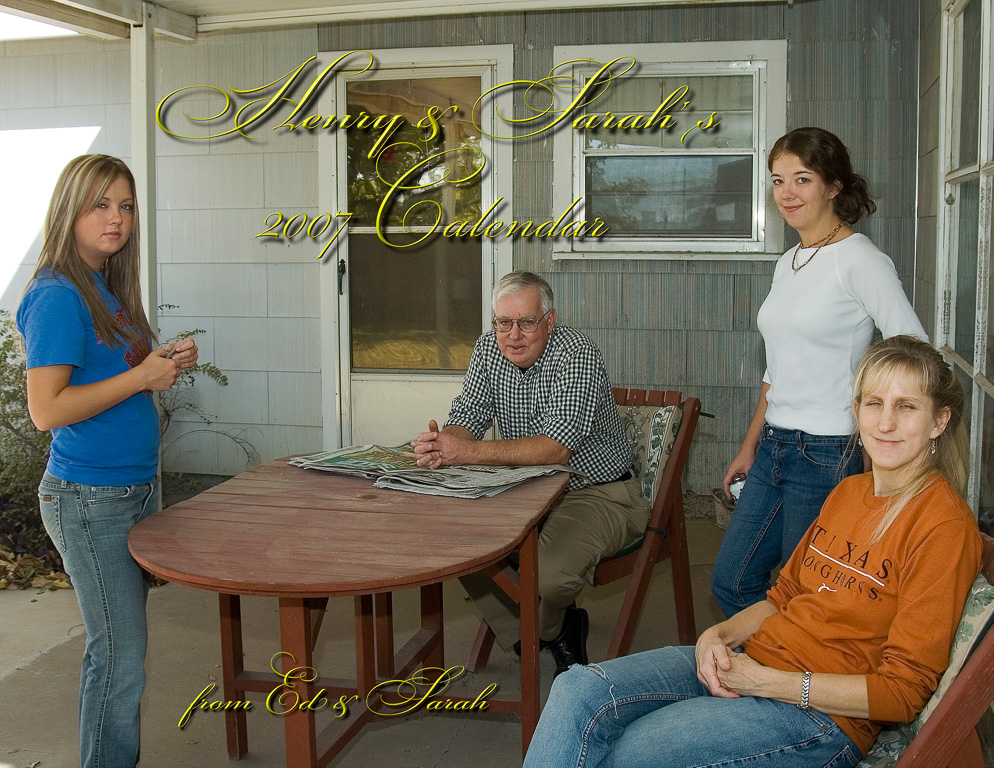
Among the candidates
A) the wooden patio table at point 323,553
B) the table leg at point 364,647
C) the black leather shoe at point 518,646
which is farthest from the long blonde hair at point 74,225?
the black leather shoe at point 518,646

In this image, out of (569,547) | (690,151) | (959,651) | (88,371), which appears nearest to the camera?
(959,651)

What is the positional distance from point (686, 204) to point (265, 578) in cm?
375

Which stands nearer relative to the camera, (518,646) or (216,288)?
(518,646)

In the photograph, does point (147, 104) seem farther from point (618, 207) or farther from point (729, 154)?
point (729, 154)

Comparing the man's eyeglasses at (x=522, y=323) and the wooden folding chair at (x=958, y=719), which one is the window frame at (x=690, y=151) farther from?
the wooden folding chair at (x=958, y=719)

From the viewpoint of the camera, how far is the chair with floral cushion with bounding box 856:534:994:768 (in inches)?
53.1

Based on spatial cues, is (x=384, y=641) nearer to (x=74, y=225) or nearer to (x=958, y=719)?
(x=74, y=225)

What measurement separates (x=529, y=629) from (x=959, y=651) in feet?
3.55

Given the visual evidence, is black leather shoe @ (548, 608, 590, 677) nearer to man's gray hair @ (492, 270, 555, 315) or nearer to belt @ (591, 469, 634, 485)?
belt @ (591, 469, 634, 485)

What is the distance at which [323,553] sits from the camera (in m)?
1.86

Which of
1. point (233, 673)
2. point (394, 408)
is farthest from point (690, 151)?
point (233, 673)

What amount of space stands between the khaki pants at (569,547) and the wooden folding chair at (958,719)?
4.43 feet

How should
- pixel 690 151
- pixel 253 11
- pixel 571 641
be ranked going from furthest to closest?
pixel 690 151
pixel 253 11
pixel 571 641

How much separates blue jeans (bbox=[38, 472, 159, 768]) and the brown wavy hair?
171 cm
